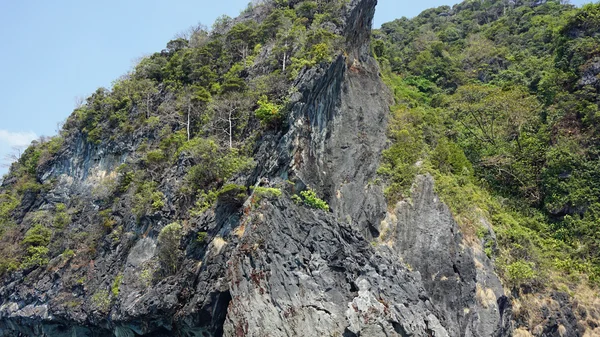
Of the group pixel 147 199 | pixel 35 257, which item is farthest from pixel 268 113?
pixel 35 257

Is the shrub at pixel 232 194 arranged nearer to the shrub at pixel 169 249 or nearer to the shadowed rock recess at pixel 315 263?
the shadowed rock recess at pixel 315 263

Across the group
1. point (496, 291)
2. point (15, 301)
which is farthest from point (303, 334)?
point (15, 301)

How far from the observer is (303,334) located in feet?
48.9

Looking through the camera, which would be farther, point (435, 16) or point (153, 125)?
point (435, 16)

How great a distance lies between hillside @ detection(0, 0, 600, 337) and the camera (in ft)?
53.9

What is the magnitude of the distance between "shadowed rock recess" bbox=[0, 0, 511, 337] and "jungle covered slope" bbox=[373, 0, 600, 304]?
1534mm

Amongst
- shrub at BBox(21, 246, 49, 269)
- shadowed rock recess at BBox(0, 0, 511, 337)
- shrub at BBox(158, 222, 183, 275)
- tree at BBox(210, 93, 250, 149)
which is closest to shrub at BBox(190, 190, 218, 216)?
shadowed rock recess at BBox(0, 0, 511, 337)

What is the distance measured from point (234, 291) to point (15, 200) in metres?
24.8

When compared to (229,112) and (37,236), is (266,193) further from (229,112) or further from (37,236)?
(37,236)

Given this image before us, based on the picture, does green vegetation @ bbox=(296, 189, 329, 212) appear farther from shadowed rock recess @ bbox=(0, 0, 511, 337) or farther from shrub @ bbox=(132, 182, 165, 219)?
shrub @ bbox=(132, 182, 165, 219)

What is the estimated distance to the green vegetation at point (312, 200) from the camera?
17.8 meters

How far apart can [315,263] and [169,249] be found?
6.14 metres

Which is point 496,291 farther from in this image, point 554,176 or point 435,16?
point 435,16

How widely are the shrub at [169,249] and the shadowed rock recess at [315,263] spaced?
1.28 feet
